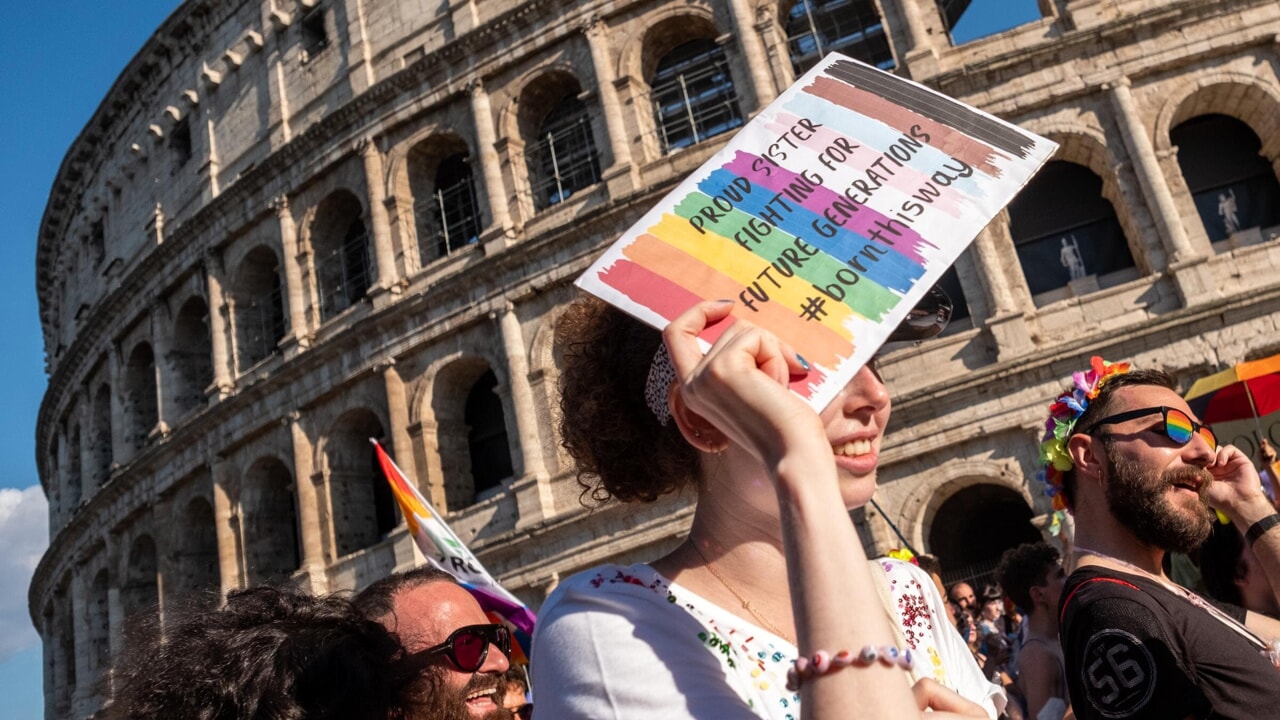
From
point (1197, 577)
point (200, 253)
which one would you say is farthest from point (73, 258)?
point (1197, 577)

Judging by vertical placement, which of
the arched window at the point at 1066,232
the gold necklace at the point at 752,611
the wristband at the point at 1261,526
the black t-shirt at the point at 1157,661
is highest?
the arched window at the point at 1066,232

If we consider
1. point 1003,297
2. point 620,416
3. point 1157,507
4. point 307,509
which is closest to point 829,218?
point 620,416

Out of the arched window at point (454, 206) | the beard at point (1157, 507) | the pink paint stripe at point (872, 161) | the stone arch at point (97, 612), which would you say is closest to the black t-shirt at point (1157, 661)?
the beard at point (1157, 507)

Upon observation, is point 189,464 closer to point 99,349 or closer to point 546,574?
point 99,349

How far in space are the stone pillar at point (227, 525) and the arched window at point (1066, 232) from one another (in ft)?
46.8

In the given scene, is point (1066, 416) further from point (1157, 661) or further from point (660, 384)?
point (660, 384)

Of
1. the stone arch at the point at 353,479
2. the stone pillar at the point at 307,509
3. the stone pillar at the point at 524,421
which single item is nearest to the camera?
the stone pillar at the point at 524,421

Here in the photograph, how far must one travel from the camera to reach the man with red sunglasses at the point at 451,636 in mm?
2592

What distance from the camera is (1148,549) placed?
112 inches

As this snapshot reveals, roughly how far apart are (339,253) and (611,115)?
6488 millimetres

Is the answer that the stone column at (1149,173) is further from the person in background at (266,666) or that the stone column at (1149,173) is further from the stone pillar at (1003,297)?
the person in background at (266,666)

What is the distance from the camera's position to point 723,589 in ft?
5.26

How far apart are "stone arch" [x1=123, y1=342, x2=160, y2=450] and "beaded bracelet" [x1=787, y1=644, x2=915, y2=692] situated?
2340 centimetres

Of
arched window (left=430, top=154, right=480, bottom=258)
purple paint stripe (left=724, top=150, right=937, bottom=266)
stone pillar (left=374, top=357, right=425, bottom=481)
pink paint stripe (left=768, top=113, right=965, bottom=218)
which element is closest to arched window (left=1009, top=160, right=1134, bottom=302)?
arched window (left=430, top=154, right=480, bottom=258)
